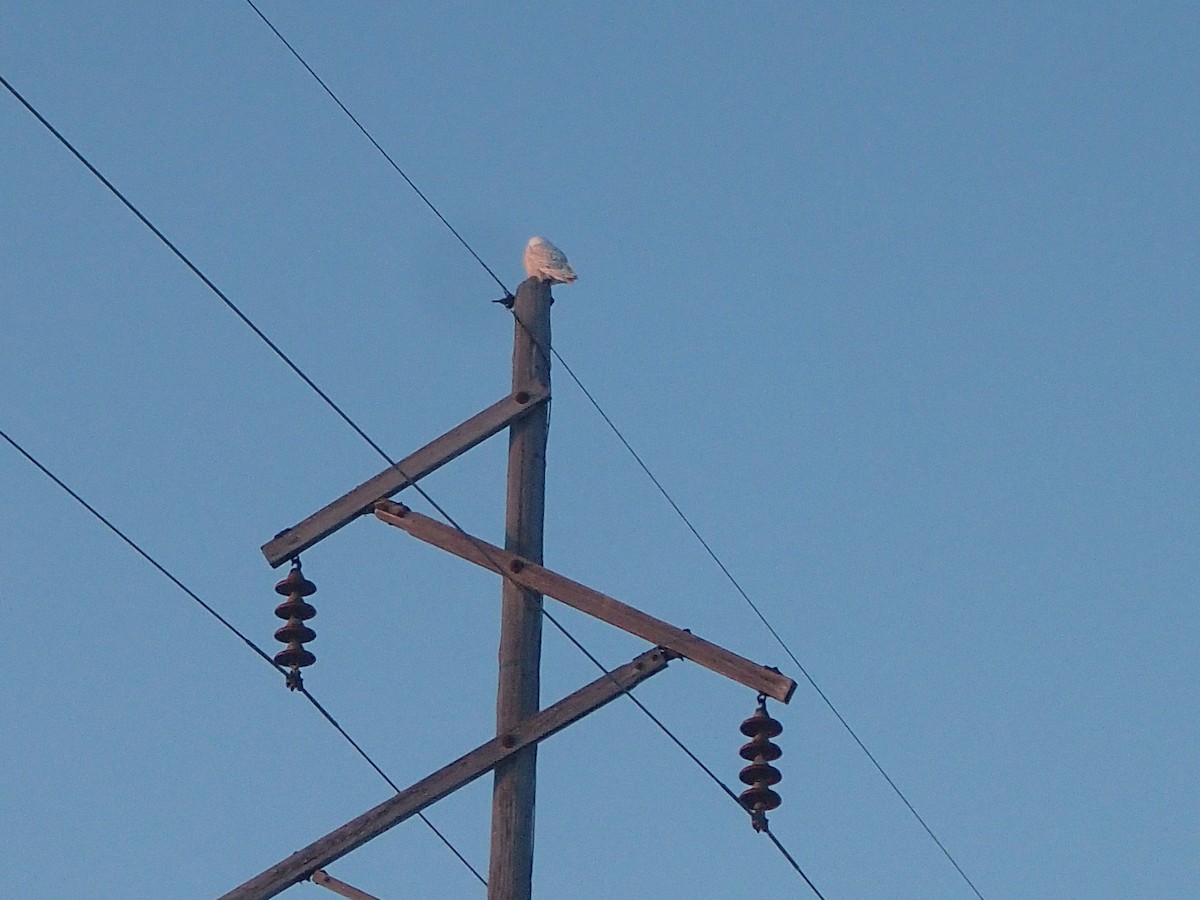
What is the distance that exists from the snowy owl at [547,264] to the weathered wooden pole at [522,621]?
0.17 ft

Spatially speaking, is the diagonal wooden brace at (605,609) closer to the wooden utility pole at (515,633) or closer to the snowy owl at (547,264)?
the wooden utility pole at (515,633)

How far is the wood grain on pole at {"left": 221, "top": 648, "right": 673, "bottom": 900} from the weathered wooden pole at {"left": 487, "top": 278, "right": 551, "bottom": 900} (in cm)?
8

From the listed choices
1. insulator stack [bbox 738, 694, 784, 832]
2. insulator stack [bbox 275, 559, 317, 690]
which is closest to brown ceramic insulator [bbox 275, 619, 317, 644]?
insulator stack [bbox 275, 559, 317, 690]

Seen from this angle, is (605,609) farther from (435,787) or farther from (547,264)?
(547,264)

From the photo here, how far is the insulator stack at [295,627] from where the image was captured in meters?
11.3

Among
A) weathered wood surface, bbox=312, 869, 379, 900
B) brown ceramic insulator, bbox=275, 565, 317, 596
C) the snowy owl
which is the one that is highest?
the snowy owl

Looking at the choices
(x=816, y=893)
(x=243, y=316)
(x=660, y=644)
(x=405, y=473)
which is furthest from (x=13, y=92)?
(x=816, y=893)

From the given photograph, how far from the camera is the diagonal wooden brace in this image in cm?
1109

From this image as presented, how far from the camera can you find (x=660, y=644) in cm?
1116

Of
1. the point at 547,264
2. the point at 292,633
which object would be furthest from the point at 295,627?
the point at 547,264

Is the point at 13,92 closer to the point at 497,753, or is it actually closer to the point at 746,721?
the point at 497,753

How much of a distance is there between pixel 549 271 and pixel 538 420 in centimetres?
81

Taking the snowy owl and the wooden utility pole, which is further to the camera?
the snowy owl

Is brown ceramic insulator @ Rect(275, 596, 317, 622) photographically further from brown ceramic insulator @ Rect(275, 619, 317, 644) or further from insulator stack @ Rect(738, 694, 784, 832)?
insulator stack @ Rect(738, 694, 784, 832)
